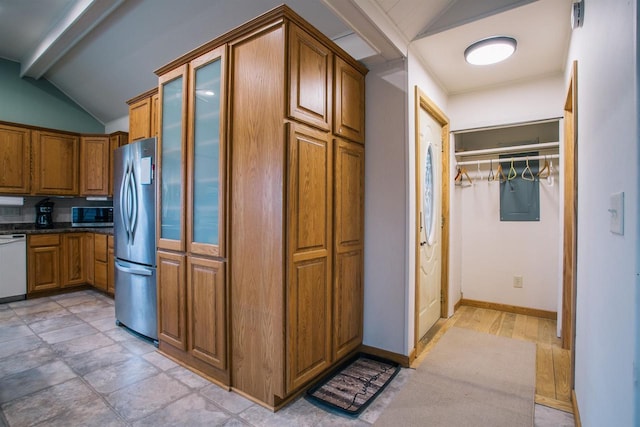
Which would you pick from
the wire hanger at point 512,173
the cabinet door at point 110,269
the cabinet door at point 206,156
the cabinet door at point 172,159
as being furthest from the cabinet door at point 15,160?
the wire hanger at point 512,173

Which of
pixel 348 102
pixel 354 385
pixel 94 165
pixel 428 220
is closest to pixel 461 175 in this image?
pixel 428 220

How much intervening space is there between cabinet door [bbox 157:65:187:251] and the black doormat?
142cm

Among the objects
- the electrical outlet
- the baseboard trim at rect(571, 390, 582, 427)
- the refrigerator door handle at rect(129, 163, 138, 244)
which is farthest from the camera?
the electrical outlet

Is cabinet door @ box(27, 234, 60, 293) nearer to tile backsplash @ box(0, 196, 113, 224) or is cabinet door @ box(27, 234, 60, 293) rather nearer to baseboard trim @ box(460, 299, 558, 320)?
tile backsplash @ box(0, 196, 113, 224)

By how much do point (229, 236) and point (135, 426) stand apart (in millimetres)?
1153

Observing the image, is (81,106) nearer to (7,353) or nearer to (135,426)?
(7,353)

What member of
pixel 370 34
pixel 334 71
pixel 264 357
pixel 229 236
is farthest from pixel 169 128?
pixel 264 357

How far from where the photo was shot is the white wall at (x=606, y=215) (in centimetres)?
87

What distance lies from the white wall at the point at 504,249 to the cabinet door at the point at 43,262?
5.44 meters

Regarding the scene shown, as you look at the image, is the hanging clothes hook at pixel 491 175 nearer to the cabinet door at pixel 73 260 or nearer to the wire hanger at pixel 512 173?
the wire hanger at pixel 512 173

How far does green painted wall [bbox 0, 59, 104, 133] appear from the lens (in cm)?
437

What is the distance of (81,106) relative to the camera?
5.07 meters

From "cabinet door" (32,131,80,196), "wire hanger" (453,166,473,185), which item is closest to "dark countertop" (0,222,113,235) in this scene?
"cabinet door" (32,131,80,196)

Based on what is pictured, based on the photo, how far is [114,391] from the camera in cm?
207
